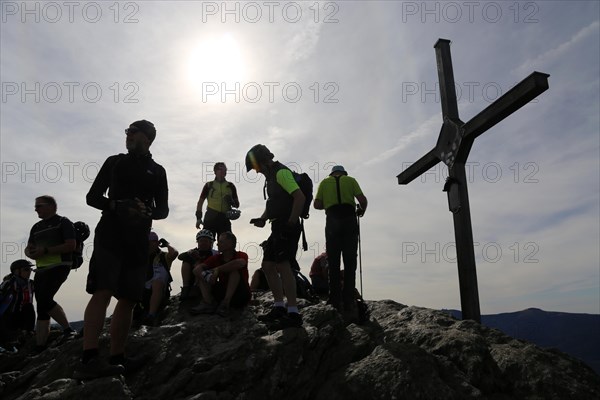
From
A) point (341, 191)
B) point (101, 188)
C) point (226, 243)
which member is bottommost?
point (226, 243)

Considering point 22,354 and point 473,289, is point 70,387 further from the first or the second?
point 473,289

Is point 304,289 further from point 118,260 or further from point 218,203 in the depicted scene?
point 118,260

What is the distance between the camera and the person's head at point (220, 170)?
8.55 meters

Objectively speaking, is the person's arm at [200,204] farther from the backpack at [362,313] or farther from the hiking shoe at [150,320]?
the backpack at [362,313]

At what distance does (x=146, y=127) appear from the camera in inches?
169

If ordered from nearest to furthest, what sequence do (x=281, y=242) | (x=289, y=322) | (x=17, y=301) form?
(x=289, y=322) < (x=281, y=242) < (x=17, y=301)

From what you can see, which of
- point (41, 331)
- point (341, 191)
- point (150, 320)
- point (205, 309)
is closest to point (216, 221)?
point (150, 320)

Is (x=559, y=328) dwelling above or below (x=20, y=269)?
below

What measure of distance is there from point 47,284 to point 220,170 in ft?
12.8

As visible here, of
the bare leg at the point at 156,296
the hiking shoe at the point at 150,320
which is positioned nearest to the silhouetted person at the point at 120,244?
the hiking shoe at the point at 150,320

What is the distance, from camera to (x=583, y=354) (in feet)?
316

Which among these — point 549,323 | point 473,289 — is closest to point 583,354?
point 549,323

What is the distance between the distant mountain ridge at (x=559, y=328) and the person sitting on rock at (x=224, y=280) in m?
106

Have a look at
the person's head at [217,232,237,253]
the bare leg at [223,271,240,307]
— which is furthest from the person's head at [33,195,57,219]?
the bare leg at [223,271,240,307]
